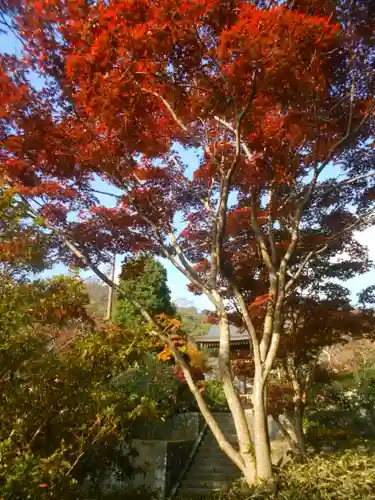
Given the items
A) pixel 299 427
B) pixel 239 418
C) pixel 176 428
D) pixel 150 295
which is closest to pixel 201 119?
pixel 239 418

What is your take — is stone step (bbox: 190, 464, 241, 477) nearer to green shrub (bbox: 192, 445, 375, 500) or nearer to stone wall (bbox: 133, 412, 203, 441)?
stone wall (bbox: 133, 412, 203, 441)

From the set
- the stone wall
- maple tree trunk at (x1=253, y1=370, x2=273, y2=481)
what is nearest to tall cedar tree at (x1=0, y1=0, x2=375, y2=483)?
maple tree trunk at (x1=253, y1=370, x2=273, y2=481)

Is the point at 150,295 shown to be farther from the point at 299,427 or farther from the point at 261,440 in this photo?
the point at 261,440

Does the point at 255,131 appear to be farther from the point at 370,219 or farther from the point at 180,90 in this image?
→ the point at 370,219

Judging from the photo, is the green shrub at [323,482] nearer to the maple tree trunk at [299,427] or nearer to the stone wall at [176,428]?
the maple tree trunk at [299,427]

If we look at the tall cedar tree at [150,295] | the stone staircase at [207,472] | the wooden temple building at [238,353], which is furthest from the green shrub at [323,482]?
the tall cedar tree at [150,295]

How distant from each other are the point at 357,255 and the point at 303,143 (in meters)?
4.79

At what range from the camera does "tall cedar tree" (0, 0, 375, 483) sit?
5.03m

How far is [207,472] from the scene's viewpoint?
9945mm

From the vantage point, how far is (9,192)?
3.66 metres

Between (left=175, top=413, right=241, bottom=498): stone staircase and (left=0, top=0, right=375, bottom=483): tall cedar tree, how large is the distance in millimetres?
4098

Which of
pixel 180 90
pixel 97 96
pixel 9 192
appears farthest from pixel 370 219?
pixel 9 192

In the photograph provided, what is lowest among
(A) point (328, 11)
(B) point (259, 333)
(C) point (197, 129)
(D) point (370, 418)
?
(D) point (370, 418)

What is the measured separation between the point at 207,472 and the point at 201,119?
823cm
